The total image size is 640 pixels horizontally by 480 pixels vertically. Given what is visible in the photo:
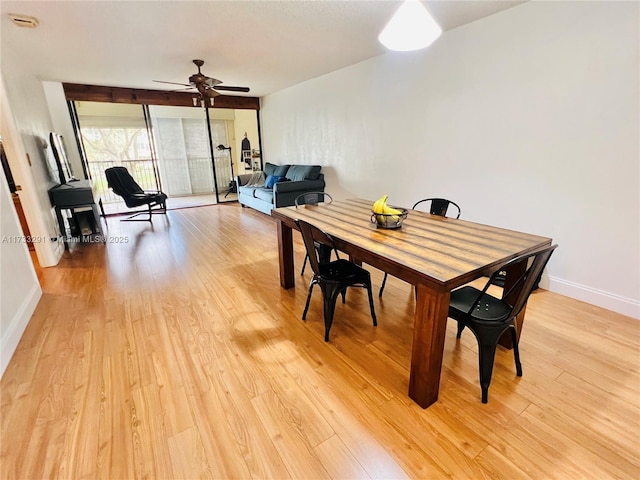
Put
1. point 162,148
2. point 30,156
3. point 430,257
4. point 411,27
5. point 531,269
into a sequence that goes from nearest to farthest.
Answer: point 531,269
point 430,257
point 411,27
point 30,156
point 162,148

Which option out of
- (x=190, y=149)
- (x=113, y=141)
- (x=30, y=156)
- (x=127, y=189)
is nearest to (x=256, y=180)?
(x=127, y=189)

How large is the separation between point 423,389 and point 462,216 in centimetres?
227

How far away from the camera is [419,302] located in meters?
1.44

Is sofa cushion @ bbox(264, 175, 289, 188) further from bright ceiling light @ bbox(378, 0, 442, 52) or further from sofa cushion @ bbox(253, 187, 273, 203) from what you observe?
bright ceiling light @ bbox(378, 0, 442, 52)

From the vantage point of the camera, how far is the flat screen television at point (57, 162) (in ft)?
14.1

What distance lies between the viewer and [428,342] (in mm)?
1452

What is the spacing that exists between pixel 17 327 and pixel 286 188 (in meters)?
3.76

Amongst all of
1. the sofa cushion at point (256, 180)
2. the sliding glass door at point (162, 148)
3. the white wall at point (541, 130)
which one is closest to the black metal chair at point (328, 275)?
the white wall at point (541, 130)

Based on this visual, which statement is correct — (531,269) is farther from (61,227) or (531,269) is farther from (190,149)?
(190,149)

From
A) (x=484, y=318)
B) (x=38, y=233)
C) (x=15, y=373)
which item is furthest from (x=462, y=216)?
(x=38, y=233)

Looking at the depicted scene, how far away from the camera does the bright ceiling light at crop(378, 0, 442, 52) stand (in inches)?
61.6

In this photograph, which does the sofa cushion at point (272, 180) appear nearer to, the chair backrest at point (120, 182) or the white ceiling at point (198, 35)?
the white ceiling at point (198, 35)

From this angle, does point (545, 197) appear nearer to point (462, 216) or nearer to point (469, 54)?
point (462, 216)

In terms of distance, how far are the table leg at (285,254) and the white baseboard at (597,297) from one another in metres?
2.34
